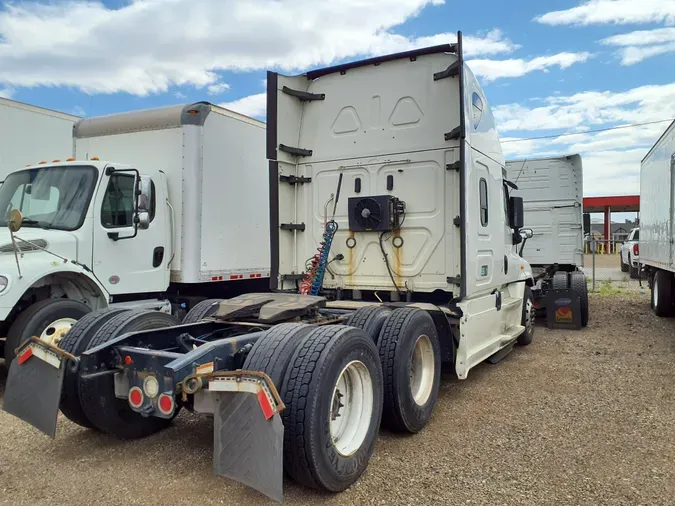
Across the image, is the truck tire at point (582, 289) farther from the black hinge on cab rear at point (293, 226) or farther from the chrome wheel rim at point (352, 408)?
the chrome wheel rim at point (352, 408)

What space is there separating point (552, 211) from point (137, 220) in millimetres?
8374

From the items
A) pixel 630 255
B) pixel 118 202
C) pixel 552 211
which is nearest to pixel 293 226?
pixel 118 202

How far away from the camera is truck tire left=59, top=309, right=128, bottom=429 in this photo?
3806 millimetres

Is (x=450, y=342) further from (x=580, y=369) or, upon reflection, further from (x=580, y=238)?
(x=580, y=238)

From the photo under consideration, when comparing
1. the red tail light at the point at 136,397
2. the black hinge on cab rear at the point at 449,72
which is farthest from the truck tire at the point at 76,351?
the black hinge on cab rear at the point at 449,72

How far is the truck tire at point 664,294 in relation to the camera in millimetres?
10609

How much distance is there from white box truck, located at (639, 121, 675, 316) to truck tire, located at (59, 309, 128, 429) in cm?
804

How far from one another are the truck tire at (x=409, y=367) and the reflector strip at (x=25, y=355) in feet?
8.03

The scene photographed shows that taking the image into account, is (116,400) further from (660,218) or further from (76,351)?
(660,218)

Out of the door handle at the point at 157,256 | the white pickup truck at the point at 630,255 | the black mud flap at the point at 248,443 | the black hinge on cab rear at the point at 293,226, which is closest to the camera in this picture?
the black mud flap at the point at 248,443

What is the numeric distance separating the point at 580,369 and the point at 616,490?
345 centimetres

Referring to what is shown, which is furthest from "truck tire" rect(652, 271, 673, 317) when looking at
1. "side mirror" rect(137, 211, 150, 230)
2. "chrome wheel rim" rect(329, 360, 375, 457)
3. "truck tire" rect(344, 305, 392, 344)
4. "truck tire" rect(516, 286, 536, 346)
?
"side mirror" rect(137, 211, 150, 230)

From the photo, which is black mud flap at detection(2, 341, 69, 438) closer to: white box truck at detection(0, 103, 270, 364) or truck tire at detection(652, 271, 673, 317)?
white box truck at detection(0, 103, 270, 364)

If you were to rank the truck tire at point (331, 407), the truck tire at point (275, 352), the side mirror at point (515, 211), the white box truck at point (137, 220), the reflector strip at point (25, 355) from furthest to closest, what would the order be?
1. the side mirror at point (515, 211)
2. the white box truck at point (137, 220)
3. the reflector strip at point (25, 355)
4. the truck tire at point (275, 352)
5. the truck tire at point (331, 407)
